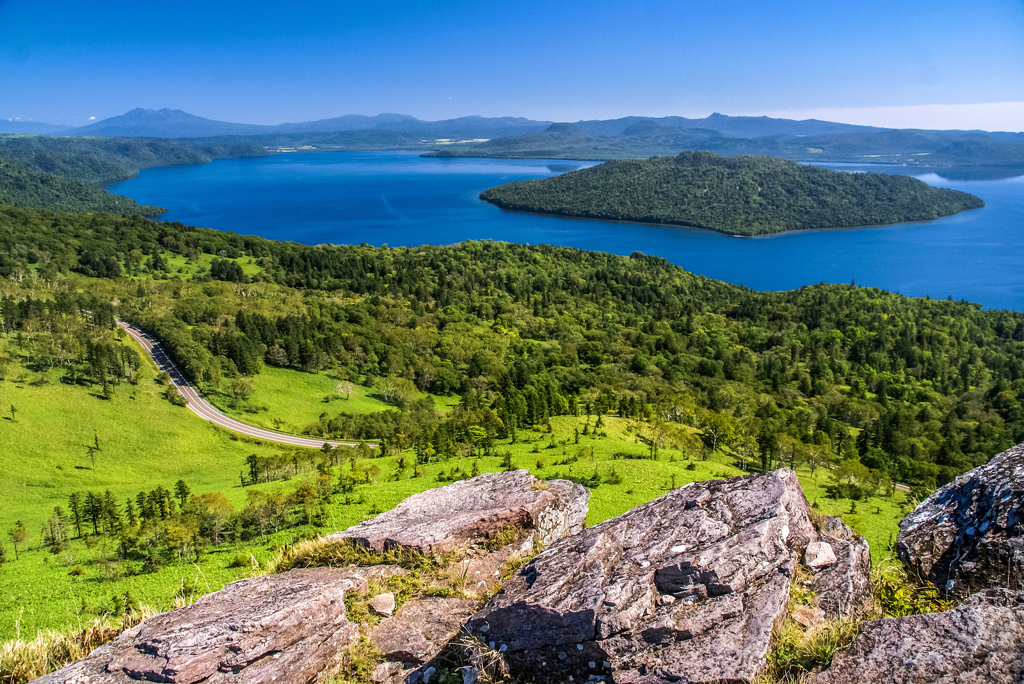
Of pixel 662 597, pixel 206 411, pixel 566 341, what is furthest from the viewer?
pixel 566 341

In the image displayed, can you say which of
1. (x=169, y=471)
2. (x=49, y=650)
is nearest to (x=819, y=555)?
(x=49, y=650)

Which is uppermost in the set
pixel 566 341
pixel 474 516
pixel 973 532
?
pixel 973 532

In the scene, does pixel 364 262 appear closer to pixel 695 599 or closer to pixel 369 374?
pixel 369 374

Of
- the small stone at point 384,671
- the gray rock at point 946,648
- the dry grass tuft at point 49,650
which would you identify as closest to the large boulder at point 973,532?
the gray rock at point 946,648

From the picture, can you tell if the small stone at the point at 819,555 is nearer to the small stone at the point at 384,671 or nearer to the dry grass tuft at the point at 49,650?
the small stone at the point at 384,671

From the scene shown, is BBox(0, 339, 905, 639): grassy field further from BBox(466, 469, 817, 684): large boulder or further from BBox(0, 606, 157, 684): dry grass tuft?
BBox(466, 469, 817, 684): large boulder

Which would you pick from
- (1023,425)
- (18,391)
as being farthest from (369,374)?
(1023,425)

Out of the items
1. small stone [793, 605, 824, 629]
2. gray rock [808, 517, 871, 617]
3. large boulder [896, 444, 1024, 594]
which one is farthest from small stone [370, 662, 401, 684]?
large boulder [896, 444, 1024, 594]

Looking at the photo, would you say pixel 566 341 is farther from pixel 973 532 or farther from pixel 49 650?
pixel 49 650
